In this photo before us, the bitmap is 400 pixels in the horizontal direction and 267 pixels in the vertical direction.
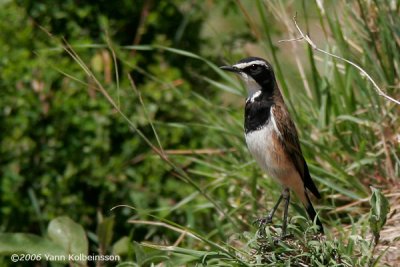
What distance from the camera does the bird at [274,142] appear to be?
5172 millimetres

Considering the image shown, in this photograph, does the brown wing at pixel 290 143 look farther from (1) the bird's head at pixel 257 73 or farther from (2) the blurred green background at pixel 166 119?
(2) the blurred green background at pixel 166 119

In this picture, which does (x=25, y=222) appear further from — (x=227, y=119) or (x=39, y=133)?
(x=227, y=119)

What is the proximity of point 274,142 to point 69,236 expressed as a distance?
4.15 ft

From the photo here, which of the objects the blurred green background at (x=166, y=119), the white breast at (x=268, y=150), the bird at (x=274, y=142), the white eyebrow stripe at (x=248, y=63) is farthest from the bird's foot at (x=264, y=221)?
the white eyebrow stripe at (x=248, y=63)

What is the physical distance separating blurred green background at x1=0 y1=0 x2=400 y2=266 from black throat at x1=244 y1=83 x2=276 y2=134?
1.90ft

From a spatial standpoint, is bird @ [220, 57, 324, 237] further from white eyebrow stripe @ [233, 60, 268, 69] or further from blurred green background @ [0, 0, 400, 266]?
blurred green background @ [0, 0, 400, 266]

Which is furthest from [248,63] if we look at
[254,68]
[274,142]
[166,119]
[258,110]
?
[166,119]

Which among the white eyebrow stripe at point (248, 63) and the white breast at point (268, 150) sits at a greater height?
the white eyebrow stripe at point (248, 63)

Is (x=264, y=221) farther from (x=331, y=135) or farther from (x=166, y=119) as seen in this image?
(x=166, y=119)

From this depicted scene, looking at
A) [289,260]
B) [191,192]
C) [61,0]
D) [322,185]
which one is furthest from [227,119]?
[289,260]

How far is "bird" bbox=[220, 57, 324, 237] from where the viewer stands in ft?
17.0

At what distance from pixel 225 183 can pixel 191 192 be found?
0.64 meters

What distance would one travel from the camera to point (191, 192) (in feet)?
21.9

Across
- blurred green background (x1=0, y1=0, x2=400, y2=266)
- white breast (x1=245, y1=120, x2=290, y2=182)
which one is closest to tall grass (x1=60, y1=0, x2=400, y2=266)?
blurred green background (x1=0, y1=0, x2=400, y2=266)
